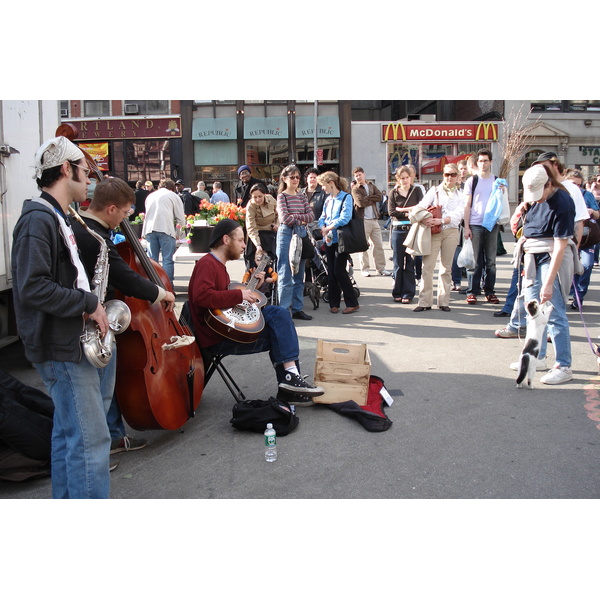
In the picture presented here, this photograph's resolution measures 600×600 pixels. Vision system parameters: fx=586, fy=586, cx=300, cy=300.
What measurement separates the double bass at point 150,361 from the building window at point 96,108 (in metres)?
28.7

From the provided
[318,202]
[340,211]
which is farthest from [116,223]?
[318,202]

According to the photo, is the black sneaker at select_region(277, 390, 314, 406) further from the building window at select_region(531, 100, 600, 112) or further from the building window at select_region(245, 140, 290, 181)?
the building window at select_region(531, 100, 600, 112)

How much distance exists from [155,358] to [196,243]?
5.97m

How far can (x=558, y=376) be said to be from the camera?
538cm

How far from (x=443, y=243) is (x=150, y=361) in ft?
18.9

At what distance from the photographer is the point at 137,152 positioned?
2989 centimetres

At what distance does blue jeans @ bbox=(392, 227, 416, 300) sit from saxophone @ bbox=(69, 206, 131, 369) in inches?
252

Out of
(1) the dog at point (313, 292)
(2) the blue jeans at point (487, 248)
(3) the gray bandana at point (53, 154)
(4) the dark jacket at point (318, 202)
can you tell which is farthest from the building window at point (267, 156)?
(3) the gray bandana at point (53, 154)

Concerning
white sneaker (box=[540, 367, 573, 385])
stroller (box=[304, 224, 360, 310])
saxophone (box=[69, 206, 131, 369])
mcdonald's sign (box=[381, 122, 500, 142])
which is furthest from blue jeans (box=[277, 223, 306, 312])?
mcdonald's sign (box=[381, 122, 500, 142])

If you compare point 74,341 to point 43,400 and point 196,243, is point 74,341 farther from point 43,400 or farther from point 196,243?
point 196,243

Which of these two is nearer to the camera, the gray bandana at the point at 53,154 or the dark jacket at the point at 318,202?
the gray bandana at the point at 53,154

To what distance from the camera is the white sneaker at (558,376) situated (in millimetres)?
5367

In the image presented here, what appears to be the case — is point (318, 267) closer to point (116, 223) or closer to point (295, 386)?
point (295, 386)

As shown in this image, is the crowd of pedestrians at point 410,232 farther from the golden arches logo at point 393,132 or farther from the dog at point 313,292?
the golden arches logo at point 393,132
